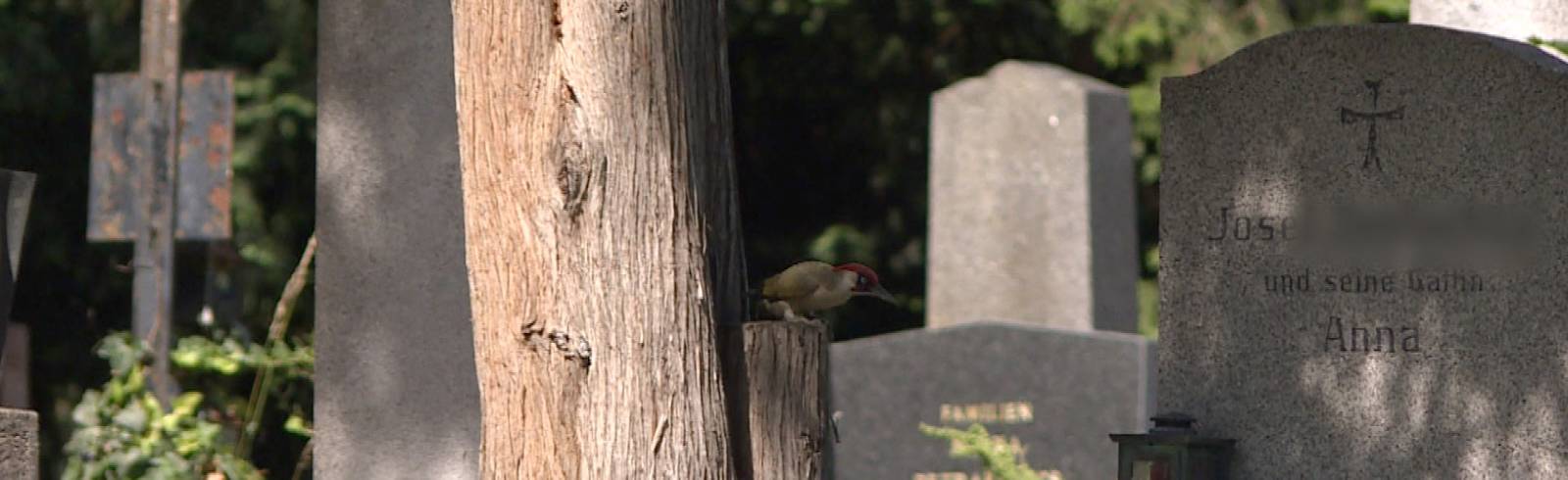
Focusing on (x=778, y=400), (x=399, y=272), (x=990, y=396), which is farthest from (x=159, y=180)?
(x=778, y=400)

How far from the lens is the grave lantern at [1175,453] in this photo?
7129 mm

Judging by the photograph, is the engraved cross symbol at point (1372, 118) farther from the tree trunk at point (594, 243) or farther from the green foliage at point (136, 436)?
the green foliage at point (136, 436)

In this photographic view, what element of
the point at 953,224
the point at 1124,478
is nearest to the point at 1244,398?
the point at 1124,478

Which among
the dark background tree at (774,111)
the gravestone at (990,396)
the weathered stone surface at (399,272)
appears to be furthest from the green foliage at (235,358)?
the dark background tree at (774,111)

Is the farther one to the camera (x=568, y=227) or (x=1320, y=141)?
(x=1320, y=141)

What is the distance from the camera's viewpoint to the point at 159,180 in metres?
10.2

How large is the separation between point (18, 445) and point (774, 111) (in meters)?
13.8

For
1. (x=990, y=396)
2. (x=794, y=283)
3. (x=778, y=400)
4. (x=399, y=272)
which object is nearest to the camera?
(x=778, y=400)

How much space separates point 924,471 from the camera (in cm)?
1021

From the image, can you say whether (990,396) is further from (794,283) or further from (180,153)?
(794,283)

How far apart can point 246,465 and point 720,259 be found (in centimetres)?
395

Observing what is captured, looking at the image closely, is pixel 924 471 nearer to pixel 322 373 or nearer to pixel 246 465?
pixel 246 465

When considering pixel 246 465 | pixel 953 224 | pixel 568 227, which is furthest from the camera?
pixel 953 224

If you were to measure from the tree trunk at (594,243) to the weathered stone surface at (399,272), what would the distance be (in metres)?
1.86
